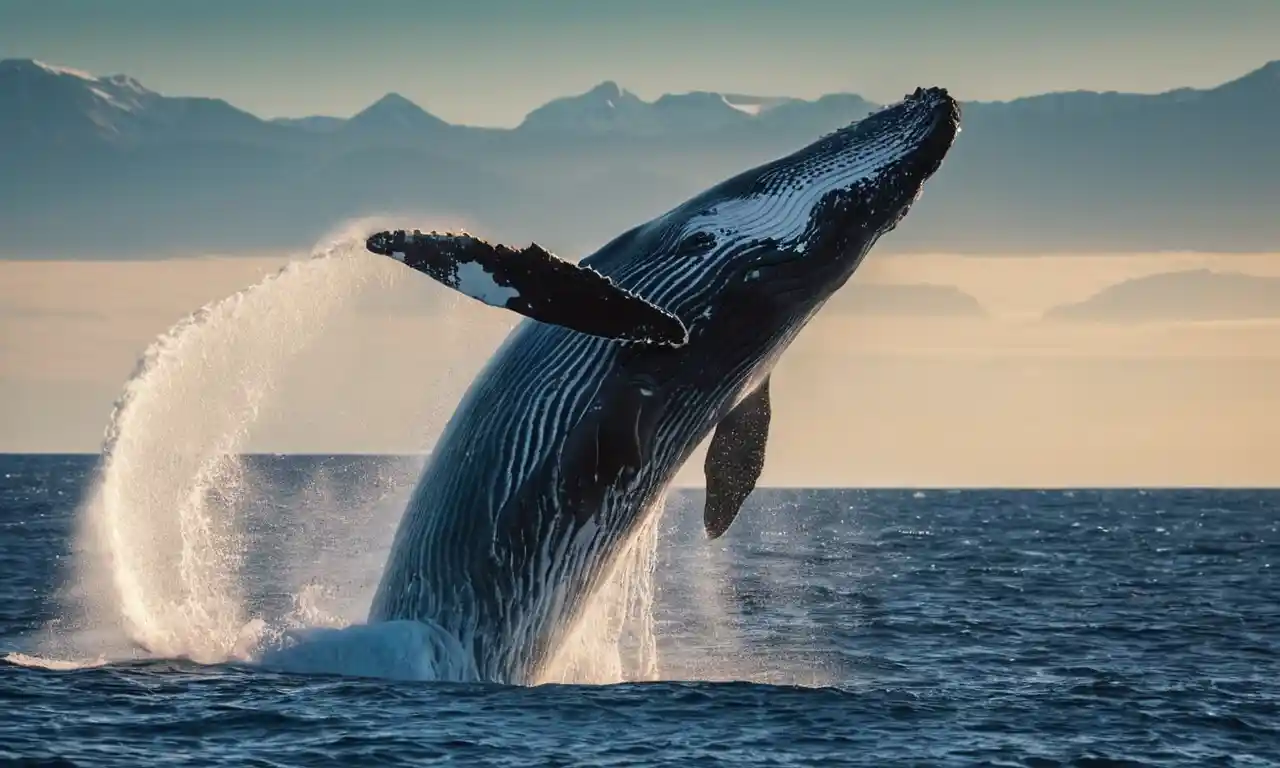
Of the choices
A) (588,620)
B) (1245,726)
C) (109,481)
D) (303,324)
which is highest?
(303,324)

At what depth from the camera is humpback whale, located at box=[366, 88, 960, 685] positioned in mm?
12000

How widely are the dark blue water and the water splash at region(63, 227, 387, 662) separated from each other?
1.01m

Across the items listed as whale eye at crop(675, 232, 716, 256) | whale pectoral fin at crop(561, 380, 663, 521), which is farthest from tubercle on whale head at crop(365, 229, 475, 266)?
whale eye at crop(675, 232, 716, 256)

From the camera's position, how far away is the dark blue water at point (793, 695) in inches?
450

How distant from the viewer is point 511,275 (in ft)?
35.7

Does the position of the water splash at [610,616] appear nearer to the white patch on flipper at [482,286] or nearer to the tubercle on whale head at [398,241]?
the white patch on flipper at [482,286]

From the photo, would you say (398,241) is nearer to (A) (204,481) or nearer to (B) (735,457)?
(B) (735,457)

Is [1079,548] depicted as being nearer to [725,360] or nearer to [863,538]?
[863,538]

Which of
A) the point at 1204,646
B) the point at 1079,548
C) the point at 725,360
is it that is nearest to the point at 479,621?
the point at 725,360

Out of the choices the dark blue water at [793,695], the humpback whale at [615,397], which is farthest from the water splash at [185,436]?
the humpback whale at [615,397]

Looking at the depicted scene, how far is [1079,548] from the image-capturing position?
187 ft

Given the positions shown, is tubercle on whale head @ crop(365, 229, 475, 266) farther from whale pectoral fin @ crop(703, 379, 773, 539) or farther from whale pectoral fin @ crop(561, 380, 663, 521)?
whale pectoral fin @ crop(703, 379, 773, 539)

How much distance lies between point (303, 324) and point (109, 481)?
2233 mm

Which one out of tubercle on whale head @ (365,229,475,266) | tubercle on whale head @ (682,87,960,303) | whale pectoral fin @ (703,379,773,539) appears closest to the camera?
tubercle on whale head @ (365,229,475,266)
